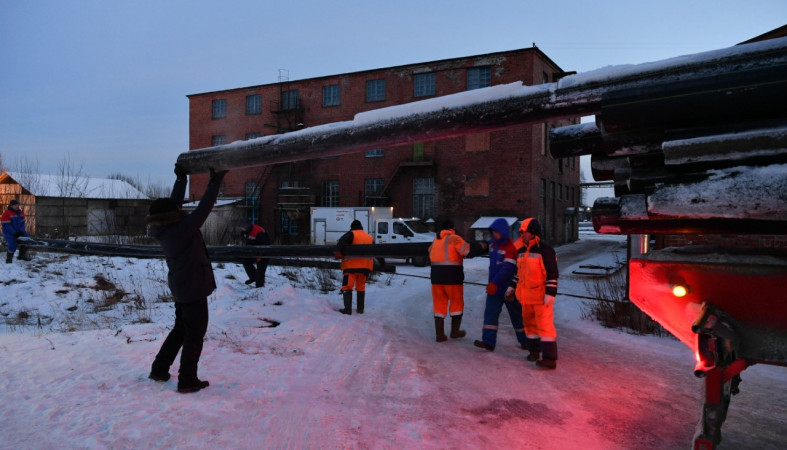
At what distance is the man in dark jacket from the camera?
13.6 ft

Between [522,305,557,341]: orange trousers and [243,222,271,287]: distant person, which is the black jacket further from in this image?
[243,222,271,287]: distant person

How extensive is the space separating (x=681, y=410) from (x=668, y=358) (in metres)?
1.82

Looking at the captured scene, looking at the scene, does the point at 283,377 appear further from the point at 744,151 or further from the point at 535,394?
the point at 744,151

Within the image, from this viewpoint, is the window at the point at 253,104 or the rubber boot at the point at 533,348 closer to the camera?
the rubber boot at the point at 533,348

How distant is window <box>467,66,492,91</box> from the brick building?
6cm

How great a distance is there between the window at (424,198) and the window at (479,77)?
642cm

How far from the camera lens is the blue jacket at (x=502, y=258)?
6.25m

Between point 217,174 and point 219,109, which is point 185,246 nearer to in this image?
point 217,174

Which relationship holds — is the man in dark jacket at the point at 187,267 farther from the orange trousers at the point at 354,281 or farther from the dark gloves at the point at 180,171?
the orange trousers at the point at 354,281

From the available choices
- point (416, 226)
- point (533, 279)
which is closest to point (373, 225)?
point (416, 226)

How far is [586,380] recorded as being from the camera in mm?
4961

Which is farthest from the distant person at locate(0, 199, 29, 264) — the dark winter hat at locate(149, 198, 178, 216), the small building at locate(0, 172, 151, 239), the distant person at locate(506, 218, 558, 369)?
the small building at locate(0, 172, 151, 239)

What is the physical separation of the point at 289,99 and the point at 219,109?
6.69m

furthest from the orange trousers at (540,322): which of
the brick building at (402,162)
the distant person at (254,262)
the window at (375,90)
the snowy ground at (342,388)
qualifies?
the window at (375,90)
